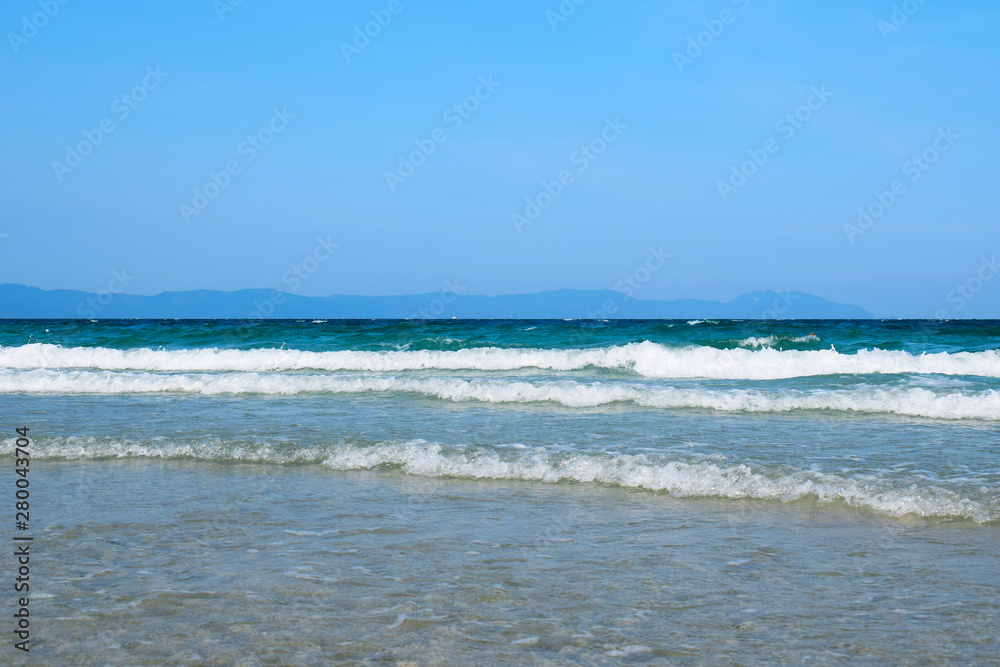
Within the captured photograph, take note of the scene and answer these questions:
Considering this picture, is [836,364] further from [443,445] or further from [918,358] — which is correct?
[443,445]

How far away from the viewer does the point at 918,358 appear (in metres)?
16.9

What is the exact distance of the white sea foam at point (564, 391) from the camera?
390 inches

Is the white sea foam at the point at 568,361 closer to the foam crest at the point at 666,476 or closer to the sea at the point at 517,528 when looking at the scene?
the sea at the point at 517,528

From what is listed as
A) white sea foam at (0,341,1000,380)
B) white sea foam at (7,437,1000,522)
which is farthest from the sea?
white sea foam at (0,341,1000,380)

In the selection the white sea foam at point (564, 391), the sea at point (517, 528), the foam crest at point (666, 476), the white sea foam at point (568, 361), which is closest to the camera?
the sea at point (517, 528)

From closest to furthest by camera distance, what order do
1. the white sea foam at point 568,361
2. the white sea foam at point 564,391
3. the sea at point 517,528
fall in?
the sea at point 517,528 < the white sea foam at point 564,391 < the white sea foam at point 568,361

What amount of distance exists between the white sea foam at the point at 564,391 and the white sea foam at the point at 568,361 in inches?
186

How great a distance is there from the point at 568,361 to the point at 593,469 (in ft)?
38.9

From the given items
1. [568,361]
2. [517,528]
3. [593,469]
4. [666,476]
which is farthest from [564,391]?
[568,361]

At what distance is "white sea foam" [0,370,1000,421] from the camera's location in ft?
32.5

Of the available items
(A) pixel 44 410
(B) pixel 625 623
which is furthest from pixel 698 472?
(A) pixel 44 410

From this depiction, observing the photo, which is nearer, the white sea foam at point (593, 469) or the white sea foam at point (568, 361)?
the white sea foam at point (593, 469)

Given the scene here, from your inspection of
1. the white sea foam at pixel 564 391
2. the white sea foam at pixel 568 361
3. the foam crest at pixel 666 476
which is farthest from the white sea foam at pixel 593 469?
the white sea foam at pixel 568 361

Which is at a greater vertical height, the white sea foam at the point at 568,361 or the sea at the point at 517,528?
the white sea foam at the point at 568,361
